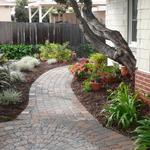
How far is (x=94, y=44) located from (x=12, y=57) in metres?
9.40

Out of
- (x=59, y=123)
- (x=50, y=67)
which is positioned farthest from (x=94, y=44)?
(x=50, y=67)

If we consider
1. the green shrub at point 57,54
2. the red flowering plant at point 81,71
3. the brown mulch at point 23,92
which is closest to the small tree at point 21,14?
the green shrub at point 57,54

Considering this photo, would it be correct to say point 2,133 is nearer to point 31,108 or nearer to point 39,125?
point 39,125

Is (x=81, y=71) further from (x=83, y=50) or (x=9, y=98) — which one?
(x=83, y=50)

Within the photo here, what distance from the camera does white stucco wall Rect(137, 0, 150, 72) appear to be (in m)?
7.77

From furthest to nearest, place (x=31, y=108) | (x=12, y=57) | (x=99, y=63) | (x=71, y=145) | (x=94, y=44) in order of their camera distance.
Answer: (x=12, y=57), (x=99, y=63), (x=94, y=44), (x=31, y=108), (x=71, y=145)

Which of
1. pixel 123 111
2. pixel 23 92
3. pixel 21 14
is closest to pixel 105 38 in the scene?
pixel 23 92

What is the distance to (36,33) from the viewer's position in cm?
2133

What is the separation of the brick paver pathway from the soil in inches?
5.7

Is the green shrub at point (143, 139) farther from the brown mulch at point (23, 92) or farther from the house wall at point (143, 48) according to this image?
the brown mulch at point (23, 92)

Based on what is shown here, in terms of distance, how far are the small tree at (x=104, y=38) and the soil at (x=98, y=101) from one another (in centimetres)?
69

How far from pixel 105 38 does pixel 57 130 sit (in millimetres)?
3753

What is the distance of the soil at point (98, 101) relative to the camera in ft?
24.6

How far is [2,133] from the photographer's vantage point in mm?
7078
